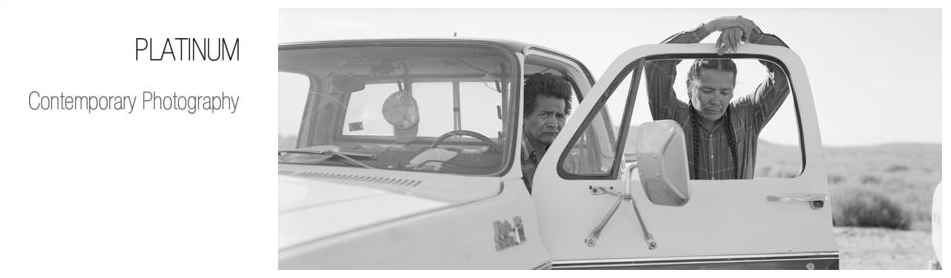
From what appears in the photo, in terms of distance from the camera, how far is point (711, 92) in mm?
3861

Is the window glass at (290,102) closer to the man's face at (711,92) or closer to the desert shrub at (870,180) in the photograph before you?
the man's face at (711,92)

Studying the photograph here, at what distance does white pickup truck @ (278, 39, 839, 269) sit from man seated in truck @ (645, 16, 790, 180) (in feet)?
0.22

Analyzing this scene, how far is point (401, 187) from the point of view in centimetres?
317

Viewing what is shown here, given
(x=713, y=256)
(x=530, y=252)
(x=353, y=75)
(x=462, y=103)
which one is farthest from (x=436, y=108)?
(x=713, y=256)

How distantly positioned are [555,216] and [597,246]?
0.19 m

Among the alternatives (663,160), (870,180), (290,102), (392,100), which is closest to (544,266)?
(663,160)

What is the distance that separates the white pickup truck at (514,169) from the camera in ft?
9.77

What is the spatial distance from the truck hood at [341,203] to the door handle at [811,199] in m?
1.12

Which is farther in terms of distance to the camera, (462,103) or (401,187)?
(462,103)

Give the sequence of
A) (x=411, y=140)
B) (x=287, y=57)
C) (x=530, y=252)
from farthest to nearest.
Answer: (x=287, y=57) < (x=411, y=140) < (x=530, y=252)

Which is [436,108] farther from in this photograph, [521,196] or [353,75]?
[521,196]

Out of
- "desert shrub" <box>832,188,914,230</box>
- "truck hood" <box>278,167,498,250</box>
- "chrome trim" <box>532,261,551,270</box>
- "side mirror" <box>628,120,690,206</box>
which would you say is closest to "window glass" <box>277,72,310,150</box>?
"truck hood" <box>278,167,498,250</box>

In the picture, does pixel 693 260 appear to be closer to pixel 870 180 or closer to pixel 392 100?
pixel 392 100

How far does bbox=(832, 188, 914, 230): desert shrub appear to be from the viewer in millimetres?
17500
